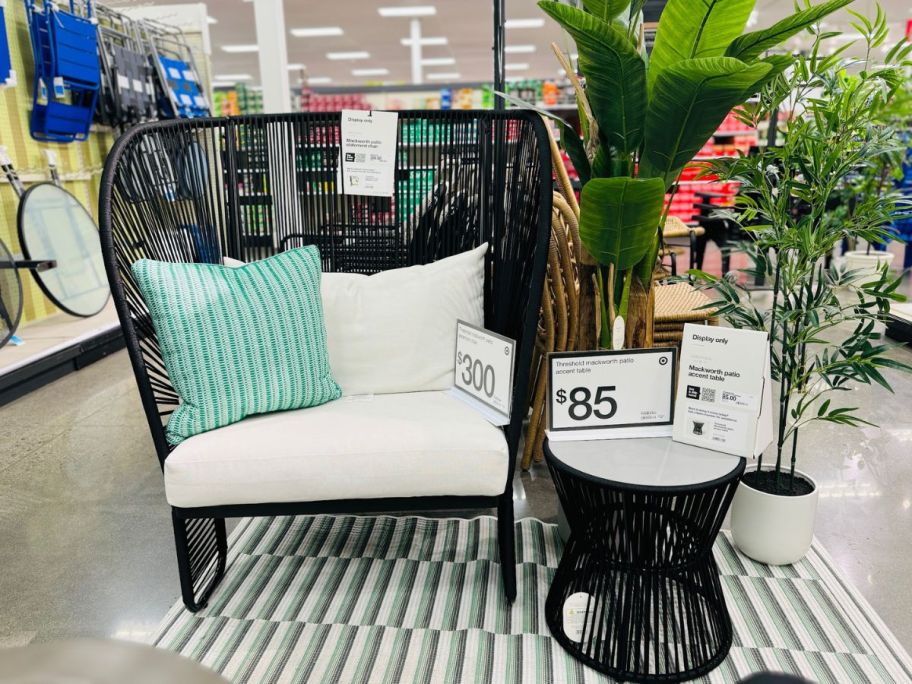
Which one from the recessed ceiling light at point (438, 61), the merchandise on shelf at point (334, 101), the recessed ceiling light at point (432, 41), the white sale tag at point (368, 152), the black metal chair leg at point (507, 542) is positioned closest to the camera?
the black metal chair leg at point (507, 542)

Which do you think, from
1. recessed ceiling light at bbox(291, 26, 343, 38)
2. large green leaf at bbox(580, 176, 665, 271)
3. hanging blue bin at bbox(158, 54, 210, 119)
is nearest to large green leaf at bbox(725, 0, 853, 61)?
large green leaf at bbox(580, 176, 665, 271)

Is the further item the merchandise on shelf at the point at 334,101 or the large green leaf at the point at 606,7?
the merchandise on shelf at the point at 334,101

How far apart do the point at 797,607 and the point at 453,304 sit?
108cm

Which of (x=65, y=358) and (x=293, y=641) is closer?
(x=293, y=641)

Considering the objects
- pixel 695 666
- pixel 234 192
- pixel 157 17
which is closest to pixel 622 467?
pixel 695 666

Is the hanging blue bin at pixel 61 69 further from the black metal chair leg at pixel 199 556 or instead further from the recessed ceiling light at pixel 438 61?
the recessed ceiling light at pixel 438 61

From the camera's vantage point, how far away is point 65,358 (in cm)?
366

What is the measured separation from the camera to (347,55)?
15336 millimetres

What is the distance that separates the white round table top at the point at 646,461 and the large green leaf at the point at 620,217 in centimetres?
40

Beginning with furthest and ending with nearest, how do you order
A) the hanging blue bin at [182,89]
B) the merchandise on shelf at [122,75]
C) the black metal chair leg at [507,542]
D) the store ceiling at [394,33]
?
the store ceiling at [394,33] → the hanging blue bin at [182,89] → the merchandise on shelf at [122,75] → the black metal chair leg at [507,542]

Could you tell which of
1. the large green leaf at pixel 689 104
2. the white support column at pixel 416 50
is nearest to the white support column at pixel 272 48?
the large green leaf at pixel 689 104

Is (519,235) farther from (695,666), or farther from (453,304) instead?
(695,666)

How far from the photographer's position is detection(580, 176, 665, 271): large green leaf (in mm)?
1409

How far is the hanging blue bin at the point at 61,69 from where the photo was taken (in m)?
3.93
